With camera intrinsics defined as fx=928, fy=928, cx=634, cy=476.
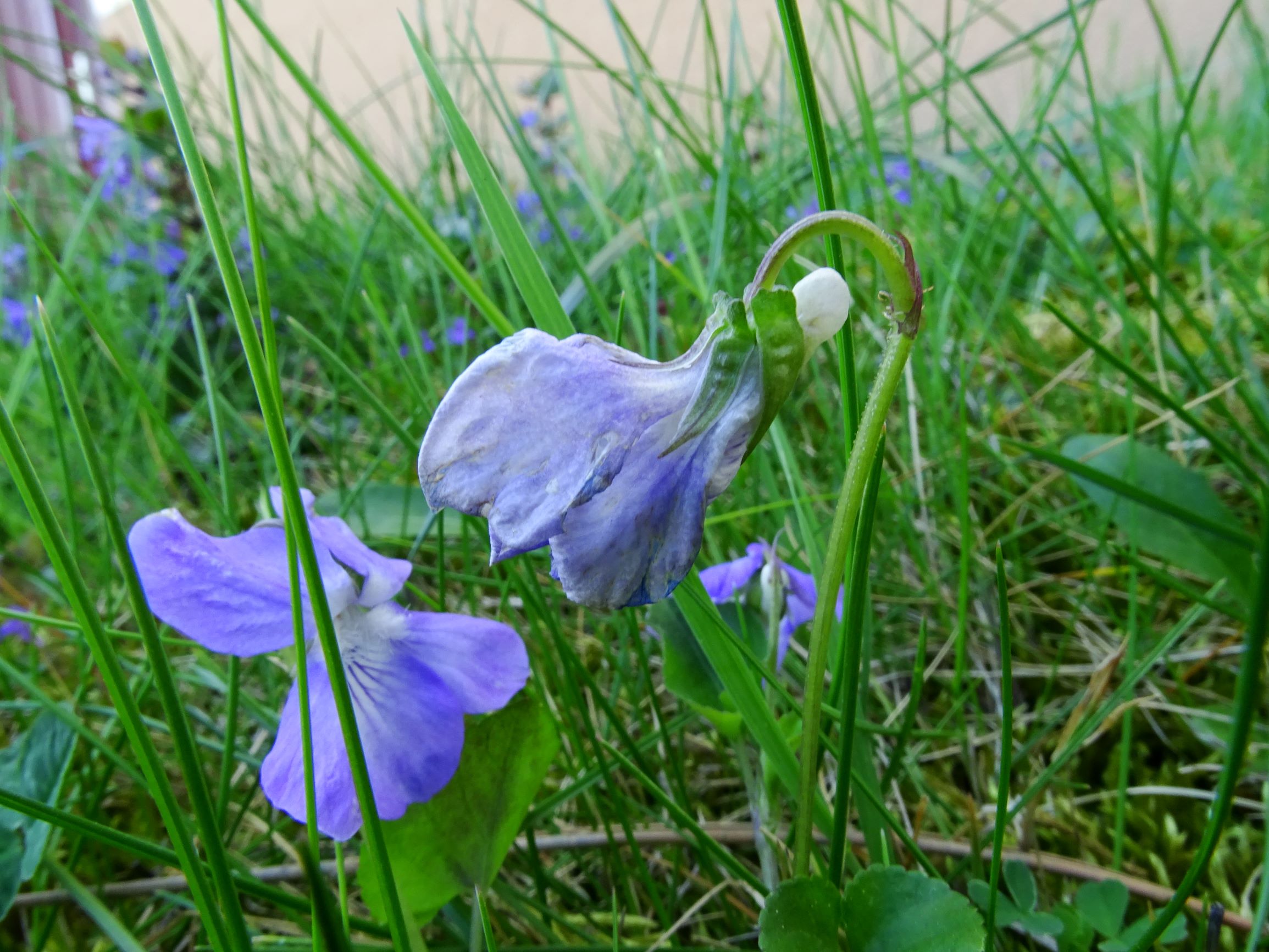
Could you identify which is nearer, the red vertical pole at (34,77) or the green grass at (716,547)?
the green grass at (716,547)

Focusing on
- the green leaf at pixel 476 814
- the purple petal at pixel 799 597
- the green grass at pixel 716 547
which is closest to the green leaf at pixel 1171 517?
the green grass at pixel 716 547

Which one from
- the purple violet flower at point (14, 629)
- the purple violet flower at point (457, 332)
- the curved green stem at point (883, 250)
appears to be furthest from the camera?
the purple violet flower at point (457, 332)

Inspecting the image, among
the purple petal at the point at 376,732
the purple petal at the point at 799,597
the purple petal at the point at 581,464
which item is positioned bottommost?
the purple petal at the point at 799,597

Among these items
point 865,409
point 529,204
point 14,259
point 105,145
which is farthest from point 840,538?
point 105,145

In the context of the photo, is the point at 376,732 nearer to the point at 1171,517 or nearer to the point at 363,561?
the point at 363,561

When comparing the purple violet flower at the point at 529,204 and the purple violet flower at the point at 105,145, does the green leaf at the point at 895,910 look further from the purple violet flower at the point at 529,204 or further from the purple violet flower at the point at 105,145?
the purple violet flower at the point at 105,145

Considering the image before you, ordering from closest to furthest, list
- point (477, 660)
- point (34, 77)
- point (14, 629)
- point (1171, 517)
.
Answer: point (477, 660), point (1171, 517), point (14, 629), point (34, 77)

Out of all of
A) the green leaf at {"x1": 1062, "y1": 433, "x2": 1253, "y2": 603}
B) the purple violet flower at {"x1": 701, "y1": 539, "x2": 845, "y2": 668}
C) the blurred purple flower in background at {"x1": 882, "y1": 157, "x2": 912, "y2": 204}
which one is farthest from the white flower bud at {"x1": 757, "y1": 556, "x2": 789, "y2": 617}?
the blurred purple flower in background at {"x1": 882, "y1": 157, "x2": 912, "y2": 204}
